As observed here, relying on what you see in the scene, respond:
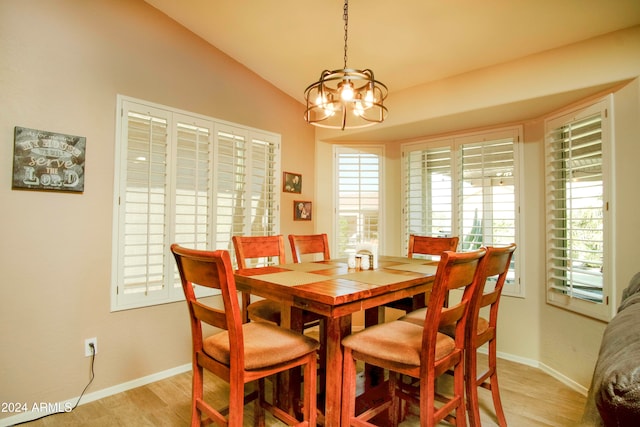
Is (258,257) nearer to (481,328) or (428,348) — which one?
(428,348)

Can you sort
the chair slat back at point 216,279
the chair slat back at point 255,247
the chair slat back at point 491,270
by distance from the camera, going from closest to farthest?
the chair slat back at point 216,279 < the chair slat back at point 491,270 < the chair slat back at point 255,247

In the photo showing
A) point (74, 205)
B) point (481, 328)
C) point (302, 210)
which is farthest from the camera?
point (302, 210)

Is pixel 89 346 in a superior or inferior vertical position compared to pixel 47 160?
inferior

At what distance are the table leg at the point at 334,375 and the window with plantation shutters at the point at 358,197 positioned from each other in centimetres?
224

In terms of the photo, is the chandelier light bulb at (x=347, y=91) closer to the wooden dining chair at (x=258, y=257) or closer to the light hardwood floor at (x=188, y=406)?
the wooden dining chair at (x=258, y=257)

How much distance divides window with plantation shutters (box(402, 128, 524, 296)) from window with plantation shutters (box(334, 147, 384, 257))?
1.05ft

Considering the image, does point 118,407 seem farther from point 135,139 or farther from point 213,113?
point 213,113

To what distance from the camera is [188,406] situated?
2.17 meters

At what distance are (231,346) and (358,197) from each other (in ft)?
8.93

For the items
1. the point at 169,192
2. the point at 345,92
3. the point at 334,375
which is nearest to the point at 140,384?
the point at 169,192

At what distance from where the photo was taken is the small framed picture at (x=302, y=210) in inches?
145

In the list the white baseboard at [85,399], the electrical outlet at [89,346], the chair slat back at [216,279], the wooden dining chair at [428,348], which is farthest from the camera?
the electrical outlet at [89,346]

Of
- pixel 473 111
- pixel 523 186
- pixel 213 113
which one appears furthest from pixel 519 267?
pixel 213 113

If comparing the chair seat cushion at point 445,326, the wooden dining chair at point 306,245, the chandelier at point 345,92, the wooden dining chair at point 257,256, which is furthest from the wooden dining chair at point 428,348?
the wooden dining chair at point 306,245
